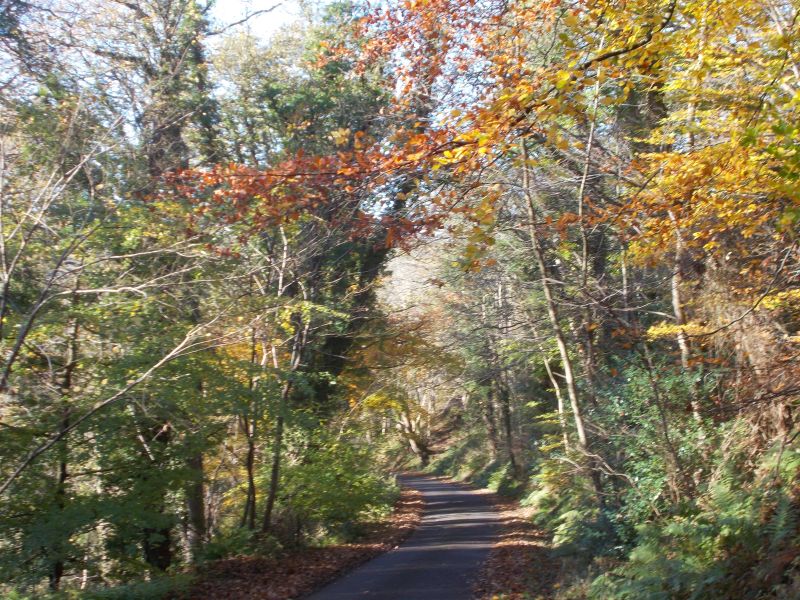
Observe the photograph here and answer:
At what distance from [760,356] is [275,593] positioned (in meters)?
8.59

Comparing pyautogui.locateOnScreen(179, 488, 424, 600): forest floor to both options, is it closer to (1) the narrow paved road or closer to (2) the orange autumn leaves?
(1) the narrow paved road

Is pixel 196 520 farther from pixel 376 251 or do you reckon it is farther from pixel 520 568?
pixel 376 251

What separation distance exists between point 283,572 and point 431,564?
306 cm

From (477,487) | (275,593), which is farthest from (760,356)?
(477,487)

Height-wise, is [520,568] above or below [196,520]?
below

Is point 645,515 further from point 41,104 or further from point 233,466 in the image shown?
point 41,104

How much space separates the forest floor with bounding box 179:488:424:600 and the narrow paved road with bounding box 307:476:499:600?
38 cm

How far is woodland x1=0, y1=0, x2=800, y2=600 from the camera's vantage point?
793 centimetres


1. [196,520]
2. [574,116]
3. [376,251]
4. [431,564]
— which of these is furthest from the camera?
[196,520]

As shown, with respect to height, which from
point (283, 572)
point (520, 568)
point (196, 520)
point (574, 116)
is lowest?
point (520, 568)

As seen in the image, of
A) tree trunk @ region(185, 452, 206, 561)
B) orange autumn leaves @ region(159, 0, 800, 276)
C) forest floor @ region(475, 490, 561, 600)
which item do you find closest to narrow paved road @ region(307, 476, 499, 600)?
forest floor @ region(475, 490, 561, 600)

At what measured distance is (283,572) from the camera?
14391mm

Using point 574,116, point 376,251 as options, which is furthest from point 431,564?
point 574,116

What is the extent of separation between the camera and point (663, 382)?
1225cm
